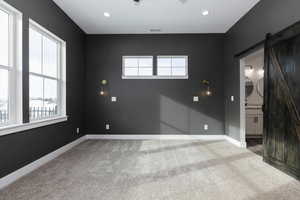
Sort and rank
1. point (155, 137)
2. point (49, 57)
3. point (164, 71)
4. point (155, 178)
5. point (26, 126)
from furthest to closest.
Result: point (164, 71)
point (155, 137)
point (49, 57)
point (26, 126)
point (155, 178)

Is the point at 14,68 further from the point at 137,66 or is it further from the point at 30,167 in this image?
the point at 137,66

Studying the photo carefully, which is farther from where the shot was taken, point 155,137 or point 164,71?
point 164,71

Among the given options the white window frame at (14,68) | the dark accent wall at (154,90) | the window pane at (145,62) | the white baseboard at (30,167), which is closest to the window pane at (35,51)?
the white window frame at (14,68)

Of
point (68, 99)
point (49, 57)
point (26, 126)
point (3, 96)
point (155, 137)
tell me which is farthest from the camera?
point (155, 137)

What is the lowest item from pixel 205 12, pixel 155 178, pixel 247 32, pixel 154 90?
pixel 155 178

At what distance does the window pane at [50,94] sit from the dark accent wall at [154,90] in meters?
1.39

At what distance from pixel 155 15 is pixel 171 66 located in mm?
1600

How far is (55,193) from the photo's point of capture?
82.1 inches

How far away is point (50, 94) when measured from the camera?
3.48 m

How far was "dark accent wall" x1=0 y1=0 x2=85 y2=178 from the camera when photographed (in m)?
2.38

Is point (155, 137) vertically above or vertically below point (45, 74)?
below

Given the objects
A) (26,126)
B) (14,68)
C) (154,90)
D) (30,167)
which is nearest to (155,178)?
(30,167)

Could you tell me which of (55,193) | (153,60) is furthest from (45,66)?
(153,60)

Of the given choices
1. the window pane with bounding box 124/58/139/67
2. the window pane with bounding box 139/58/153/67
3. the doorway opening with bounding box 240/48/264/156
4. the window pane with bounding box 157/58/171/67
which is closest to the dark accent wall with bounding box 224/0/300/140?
the doorway opening with bounding box 240/48/264/156
